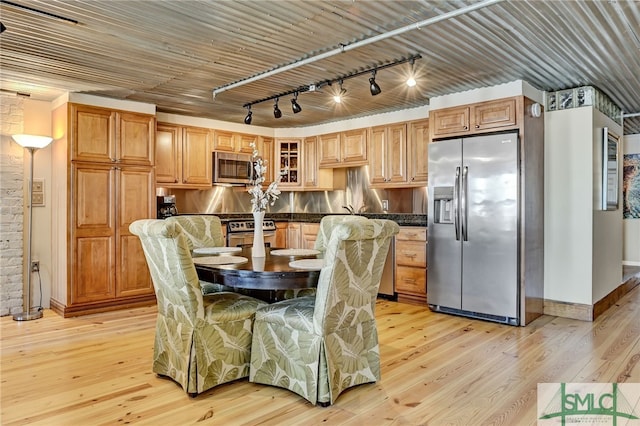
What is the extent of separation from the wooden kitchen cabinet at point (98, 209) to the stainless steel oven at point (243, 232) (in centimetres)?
104

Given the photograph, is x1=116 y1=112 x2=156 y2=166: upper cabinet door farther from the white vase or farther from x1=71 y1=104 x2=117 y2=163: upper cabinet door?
the white vase

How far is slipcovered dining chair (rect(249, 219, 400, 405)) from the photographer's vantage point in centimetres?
242

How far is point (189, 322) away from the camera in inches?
103

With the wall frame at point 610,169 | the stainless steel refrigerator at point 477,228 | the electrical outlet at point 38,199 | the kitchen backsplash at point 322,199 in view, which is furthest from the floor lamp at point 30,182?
the wall frame at point 610,169

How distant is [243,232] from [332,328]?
3.60m

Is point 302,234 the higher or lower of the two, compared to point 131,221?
lower

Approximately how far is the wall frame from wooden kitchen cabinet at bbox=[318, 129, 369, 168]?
262 centimetres

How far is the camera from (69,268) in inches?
177

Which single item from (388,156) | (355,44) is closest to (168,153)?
(388,156)

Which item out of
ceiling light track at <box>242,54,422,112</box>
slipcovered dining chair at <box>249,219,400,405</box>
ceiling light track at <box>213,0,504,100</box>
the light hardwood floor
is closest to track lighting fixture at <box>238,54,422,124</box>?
ceiling light track at <box>242,54,422,112</box>

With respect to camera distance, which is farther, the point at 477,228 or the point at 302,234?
the point at 302,234

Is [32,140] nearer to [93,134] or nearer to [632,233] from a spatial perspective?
[93,134]

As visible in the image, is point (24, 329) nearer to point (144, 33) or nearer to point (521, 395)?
point (144, 33)

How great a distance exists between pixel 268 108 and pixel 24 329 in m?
3.40
